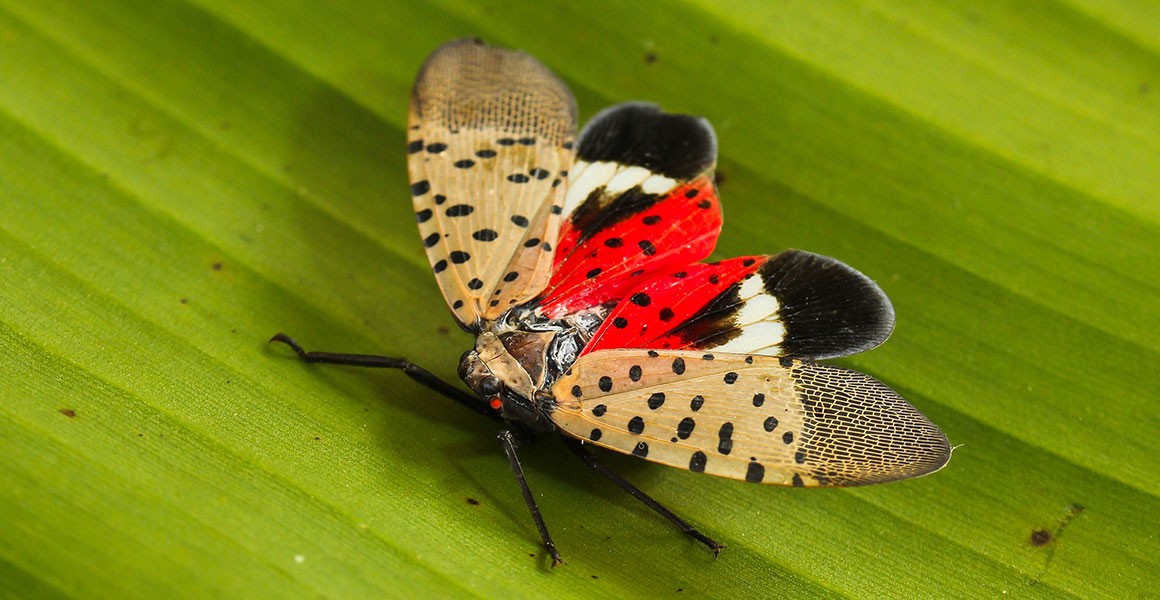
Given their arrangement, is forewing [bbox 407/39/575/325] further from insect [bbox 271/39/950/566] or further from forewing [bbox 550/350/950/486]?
forewing [bbox 550/350/950/486]

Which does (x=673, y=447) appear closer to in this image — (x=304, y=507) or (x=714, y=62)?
(x=304, y=507)

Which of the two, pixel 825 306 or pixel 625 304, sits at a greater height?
pixel 825 306

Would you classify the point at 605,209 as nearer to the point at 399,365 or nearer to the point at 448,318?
the point at 448,318

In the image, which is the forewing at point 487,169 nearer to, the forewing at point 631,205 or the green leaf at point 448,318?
the forewing at point 631,205

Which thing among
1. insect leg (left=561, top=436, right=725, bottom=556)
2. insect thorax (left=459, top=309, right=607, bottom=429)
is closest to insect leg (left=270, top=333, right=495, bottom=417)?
insect thorax (left=459, top=309, right=607, bottom=429)

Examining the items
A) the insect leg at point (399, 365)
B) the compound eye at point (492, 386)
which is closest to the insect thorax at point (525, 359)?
the compound eye at point (492, 386)

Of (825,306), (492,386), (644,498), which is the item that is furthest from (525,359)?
(825,306)
